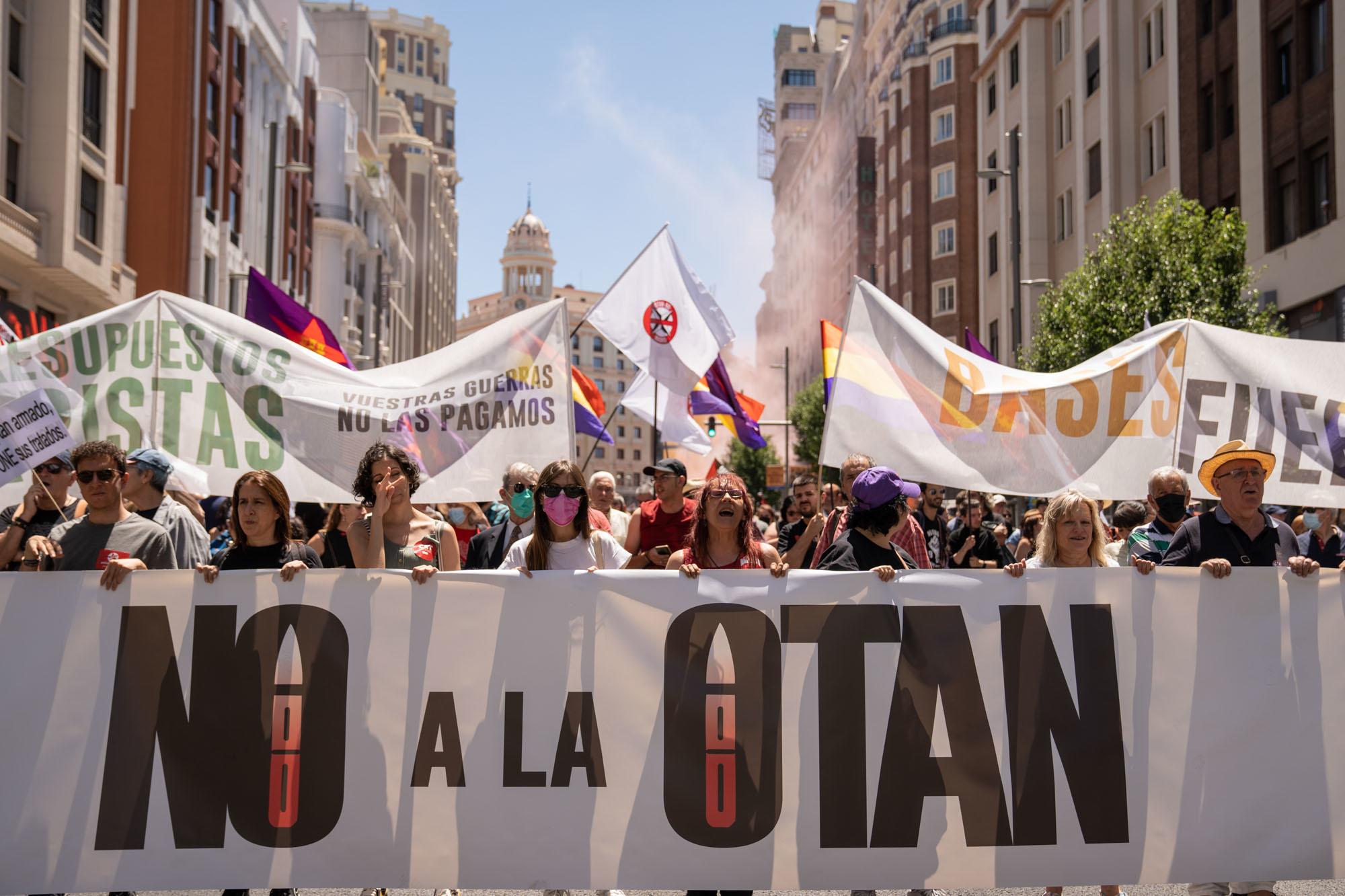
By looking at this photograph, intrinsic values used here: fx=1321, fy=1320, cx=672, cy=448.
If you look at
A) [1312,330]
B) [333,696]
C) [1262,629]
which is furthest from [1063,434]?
[1312,330]

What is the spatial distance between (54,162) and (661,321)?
18.8m

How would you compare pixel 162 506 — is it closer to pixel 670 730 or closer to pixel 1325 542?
pixel 670 730

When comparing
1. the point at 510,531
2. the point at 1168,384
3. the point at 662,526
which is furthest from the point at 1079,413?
the point at 510,531

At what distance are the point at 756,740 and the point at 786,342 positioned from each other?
93964 millimetres

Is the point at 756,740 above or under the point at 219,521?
under

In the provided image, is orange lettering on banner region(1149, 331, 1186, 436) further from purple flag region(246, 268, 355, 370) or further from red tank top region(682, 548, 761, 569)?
purple flag region(246, 268, 355, 370)

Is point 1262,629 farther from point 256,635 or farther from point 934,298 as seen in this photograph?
point 934,298

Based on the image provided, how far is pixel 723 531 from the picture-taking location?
569cm

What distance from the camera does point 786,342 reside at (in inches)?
3875

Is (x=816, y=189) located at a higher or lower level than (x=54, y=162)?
higher

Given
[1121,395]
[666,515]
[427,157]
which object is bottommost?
[666,515]

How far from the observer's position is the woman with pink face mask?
5762 millimetres

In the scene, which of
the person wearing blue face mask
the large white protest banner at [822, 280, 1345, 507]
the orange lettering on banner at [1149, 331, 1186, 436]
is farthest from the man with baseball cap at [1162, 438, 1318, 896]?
the person wearing blue face mask

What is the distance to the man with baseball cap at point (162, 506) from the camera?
19.0 ft
